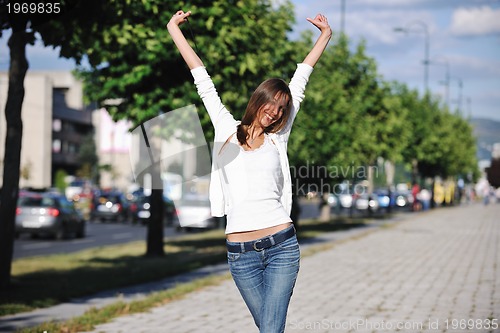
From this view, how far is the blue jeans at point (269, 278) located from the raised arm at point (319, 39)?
1019mm

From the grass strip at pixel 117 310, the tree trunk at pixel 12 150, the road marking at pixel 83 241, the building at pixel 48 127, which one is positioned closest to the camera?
the grass strip at pixel 117 310

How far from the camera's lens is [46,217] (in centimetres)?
2947

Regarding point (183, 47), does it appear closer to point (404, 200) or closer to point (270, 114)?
point (270, 114)

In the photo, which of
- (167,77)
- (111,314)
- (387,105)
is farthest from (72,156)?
(111,314)

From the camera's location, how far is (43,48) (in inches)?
465

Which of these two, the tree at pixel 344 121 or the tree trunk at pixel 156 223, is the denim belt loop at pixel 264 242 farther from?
the tree at pixel 344 121

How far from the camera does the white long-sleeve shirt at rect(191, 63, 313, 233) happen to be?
4285mm

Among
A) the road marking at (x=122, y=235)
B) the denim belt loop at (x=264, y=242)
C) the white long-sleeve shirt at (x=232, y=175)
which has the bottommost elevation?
the road marking at (x=122, y=235)

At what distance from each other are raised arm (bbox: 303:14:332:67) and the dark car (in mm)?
40327

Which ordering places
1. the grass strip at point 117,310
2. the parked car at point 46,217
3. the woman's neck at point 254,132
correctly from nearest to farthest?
the woman's neck at point 254,132, the grass strip at point 117,310, the parked car at point 46,217

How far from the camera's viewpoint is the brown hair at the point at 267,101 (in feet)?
14.2

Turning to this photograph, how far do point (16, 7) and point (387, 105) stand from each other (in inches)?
1238

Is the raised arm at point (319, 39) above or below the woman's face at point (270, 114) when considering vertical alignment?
above

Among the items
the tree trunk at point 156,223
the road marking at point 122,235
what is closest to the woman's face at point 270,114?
the tree trunk at point 156,223
